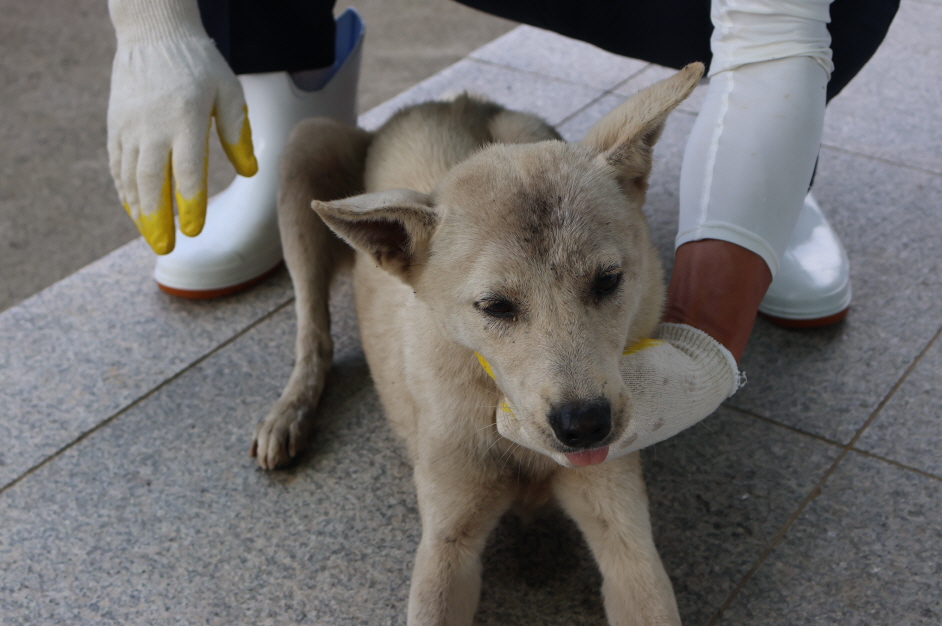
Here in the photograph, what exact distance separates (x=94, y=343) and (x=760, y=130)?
240 centimetres

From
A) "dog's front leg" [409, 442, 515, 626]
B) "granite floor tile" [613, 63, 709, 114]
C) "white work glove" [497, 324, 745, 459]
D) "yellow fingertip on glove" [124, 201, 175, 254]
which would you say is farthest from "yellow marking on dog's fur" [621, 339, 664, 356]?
"granite floor tile" [613, 63, 709, 114]

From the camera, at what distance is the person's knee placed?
2.26 metres

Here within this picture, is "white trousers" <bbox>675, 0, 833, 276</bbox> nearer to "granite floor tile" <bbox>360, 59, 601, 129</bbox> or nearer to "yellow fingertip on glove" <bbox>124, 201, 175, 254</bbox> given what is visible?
"yellow fingertip on glove" <bbox>124, 201, 175, 254</bbox>

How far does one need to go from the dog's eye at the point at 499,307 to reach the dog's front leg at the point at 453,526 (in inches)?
19.1

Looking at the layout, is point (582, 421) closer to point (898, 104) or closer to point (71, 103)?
point (898, 104)

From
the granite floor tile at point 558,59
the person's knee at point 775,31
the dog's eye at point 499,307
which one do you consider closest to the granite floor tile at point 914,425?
the person's knee at point 775,31

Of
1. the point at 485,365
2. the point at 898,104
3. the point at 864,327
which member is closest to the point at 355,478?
the point at 485,365

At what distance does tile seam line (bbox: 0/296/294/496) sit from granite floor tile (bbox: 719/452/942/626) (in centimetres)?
195

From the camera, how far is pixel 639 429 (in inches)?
75.0

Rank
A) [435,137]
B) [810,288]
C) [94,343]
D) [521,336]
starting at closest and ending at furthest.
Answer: [521,336] < [435,137] < [810,288] < [94,343]

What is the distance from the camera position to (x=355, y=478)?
2.58 metres

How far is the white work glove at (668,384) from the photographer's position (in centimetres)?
190

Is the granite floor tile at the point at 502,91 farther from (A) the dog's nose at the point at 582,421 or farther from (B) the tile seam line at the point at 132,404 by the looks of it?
(A) the dog's nose at the point at 582,421

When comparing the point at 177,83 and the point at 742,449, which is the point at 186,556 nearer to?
the point at 177,83
